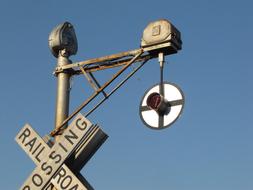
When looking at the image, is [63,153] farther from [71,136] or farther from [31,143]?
[31,143]

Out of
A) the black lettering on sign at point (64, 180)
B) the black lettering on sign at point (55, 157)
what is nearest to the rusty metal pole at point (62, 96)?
the black lettering on sign at point (64, 180)

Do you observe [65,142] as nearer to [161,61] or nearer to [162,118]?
[162,118]

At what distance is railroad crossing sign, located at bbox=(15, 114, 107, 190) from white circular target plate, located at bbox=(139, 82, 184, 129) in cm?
82

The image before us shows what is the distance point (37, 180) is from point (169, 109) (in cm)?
235

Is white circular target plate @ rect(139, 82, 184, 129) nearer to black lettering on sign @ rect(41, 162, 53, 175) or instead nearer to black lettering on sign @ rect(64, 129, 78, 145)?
black lettering on sign @ rect(64, 129, 78, 145)

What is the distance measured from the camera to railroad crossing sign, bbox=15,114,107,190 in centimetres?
795

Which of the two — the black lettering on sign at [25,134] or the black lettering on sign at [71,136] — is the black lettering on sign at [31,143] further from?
the black lettering on sign at [71,136]

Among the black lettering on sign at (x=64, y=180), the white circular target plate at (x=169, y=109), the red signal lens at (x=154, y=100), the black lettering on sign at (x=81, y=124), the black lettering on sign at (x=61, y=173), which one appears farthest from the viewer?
the red signal lens at (x=154, y=100)

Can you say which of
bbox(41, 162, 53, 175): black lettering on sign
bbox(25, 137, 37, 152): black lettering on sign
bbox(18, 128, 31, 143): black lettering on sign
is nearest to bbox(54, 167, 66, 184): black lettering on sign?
bbox(41, 162, 53, 175): black lettering on sign

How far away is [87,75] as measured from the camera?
1021 cm

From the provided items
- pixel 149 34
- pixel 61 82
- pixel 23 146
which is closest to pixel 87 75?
pixel 61 82

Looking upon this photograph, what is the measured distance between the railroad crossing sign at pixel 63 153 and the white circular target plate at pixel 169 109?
2.68ft

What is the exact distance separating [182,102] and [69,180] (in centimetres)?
211

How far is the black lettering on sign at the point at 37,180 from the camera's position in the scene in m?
7.98
